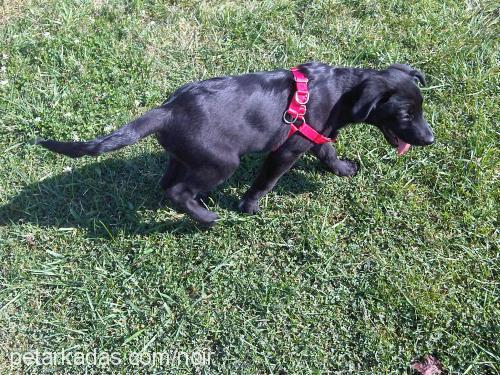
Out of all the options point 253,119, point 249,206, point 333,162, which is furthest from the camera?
point 333,162

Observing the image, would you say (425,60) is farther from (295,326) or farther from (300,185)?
(295,326)

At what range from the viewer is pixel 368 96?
3.19 meters

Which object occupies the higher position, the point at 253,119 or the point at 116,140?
the point at 253,119

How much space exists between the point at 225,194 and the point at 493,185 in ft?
6.92

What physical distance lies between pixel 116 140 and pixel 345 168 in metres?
1.88

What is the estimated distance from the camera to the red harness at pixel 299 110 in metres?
3.24

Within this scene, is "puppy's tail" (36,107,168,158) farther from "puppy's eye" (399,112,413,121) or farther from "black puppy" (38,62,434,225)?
"puppy's eye" (399,112,413,121)

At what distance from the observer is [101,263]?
3.66 metres

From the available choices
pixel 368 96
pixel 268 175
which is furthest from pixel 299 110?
pixel 268 175

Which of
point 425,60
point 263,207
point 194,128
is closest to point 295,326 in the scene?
point 263,207

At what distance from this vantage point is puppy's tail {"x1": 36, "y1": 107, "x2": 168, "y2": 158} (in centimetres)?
294

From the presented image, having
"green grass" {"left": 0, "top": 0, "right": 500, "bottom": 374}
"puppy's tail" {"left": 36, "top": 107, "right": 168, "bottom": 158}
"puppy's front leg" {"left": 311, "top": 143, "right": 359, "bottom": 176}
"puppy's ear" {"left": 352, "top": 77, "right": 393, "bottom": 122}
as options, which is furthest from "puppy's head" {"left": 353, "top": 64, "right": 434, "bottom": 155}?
"puppy's tail" {"left": 36, "top": 107, "right": 168, "bottom": 158}

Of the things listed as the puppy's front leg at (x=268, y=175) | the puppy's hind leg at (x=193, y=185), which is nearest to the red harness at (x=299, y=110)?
the puppy's front leg at (x=268, y=175)

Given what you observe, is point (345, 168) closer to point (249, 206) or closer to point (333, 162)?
point (333, 162)
